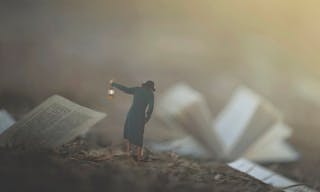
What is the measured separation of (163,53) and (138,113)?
0.37 meters

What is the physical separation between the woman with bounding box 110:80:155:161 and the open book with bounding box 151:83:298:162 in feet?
0.79

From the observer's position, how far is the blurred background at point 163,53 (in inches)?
46.3

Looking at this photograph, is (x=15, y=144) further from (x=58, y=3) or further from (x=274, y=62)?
(x=274, y=62)

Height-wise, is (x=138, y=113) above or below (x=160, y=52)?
below

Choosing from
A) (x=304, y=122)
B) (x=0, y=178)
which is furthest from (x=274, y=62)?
(x=0, y=178)

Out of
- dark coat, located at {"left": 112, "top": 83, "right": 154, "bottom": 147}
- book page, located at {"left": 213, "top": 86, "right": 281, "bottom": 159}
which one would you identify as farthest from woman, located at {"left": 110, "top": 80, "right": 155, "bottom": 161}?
book page, located at {"left": 213, "top": 86, "right": 281, "bottom": 159}

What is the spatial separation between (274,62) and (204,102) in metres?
0.22

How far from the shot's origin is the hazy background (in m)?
1.18

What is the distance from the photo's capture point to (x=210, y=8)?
1355mm

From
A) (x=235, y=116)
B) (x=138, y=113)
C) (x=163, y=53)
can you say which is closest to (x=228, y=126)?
(x=235, y=116)

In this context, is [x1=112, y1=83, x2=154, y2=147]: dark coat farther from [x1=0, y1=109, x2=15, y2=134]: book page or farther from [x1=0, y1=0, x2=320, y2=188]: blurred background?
[x1=0, y1=109, x2=15, y2=134]: book page

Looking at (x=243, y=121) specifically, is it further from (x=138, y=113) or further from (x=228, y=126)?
(x=138, y=113)

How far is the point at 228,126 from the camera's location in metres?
1.35

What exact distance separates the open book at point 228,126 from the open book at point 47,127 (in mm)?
303
